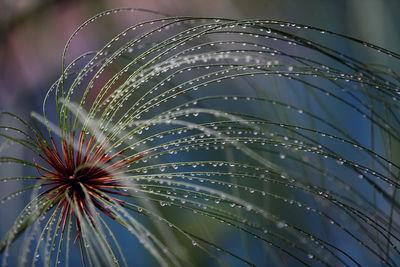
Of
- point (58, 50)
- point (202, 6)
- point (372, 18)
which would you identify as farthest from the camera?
point (58, 50)

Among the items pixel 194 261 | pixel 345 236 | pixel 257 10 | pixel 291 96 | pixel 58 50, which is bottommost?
pixel 345 236

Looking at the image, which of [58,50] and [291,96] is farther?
[58,50]

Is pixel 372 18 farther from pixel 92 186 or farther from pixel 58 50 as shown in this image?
pixel 58 50

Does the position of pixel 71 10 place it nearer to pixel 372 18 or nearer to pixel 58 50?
pixel 58 50

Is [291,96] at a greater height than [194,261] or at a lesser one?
greater

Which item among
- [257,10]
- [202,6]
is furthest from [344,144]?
[202,6]

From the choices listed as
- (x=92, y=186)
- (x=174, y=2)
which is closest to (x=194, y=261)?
(x=92, y=186)

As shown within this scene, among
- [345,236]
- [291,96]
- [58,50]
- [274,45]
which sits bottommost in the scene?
[345,236]

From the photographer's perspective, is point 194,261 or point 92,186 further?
point 194,261

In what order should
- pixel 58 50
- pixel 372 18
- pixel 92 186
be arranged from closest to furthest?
1. pixel 92 186
2. pixel 372 18
3. pixel 58 50
